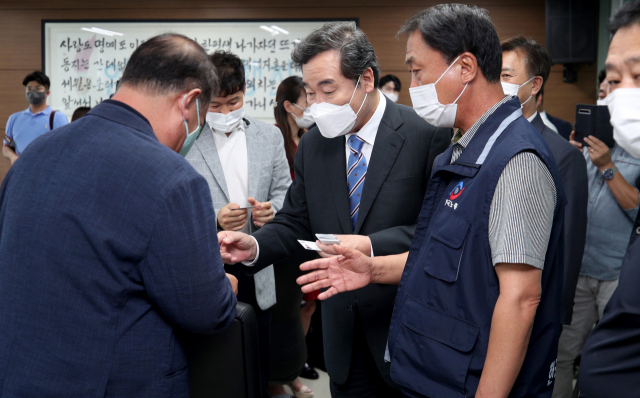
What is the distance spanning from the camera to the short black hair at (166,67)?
1172 millimetres

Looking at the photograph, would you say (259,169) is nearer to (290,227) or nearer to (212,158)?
(212,158)

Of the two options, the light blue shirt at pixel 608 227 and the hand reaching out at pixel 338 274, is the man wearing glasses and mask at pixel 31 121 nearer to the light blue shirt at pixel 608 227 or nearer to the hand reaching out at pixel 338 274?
the hand reaching out at pixel 338 274

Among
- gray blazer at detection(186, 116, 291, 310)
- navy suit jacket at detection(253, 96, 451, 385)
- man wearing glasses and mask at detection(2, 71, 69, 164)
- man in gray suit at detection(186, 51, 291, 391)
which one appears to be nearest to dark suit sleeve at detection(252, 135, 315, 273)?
navy suit jacket at detection(253, 96, 451, 385)

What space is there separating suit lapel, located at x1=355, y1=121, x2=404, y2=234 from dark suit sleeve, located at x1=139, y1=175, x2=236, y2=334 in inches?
24.0

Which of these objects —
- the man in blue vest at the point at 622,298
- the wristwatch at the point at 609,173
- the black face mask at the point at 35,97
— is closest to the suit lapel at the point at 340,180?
the man in blue vest at the point at 622,298

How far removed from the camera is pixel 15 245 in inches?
41.4

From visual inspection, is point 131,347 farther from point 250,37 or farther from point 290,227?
point 250,37

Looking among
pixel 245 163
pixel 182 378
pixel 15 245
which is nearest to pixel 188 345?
pixel 182 378

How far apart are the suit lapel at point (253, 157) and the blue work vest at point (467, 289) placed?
3.72 feet

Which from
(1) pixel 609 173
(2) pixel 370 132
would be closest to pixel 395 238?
(2) pixel 370 132

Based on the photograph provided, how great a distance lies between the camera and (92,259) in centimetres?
103

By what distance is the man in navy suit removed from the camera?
3.39 feet

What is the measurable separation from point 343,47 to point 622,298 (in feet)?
3.67

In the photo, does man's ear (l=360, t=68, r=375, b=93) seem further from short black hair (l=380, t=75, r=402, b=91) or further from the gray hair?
short black hair (l=380, t=75, r=402, b=91)
